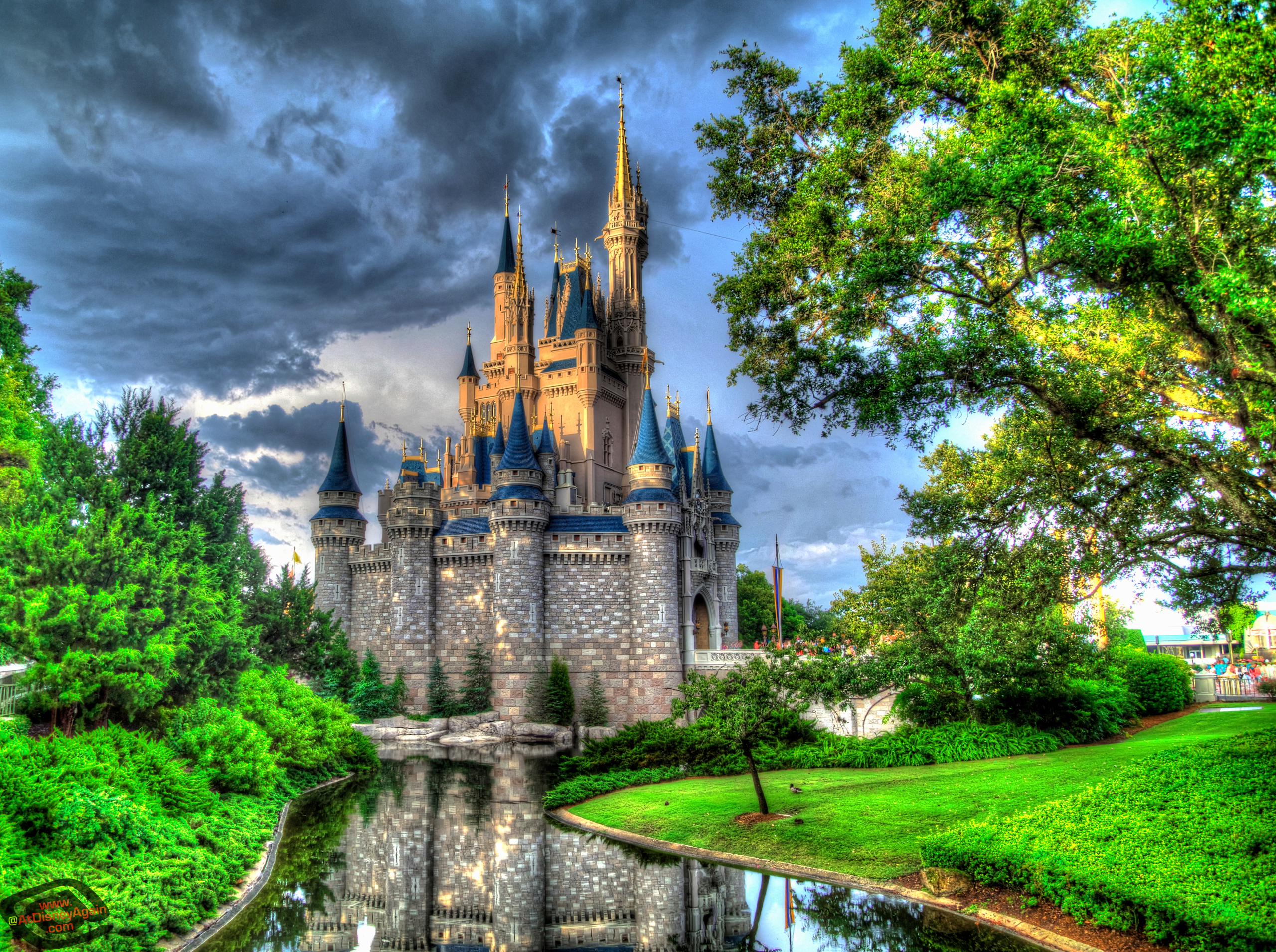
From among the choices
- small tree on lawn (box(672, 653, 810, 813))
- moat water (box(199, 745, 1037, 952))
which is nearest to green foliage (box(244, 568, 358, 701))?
moat water (box(199, 745, 1037, 952))

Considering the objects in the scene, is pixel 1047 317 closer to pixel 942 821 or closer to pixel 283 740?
pixel 942 821

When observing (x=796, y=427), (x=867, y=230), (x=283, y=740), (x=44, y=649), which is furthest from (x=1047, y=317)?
(x=283, y=740)

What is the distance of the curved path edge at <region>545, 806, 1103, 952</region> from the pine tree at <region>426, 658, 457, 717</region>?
21.6m

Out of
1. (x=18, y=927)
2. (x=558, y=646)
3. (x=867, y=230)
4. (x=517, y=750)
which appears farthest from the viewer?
(x=558, y=646)

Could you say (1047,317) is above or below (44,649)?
above

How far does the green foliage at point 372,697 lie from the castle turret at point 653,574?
425 inches

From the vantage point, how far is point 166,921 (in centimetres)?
985

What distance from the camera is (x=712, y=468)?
158 feet

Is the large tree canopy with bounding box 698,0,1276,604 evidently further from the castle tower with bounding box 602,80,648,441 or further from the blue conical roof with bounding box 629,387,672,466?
the castle tower with bounding box 602,80,648,441

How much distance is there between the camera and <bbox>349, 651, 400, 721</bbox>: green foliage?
3906 cm

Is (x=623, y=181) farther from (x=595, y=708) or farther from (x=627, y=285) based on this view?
(x=595, y=708)

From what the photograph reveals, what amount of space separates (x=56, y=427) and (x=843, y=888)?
1513cm

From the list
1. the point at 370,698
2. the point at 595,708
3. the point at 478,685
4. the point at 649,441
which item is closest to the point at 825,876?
the point at 595,708

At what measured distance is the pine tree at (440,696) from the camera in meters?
38.7
